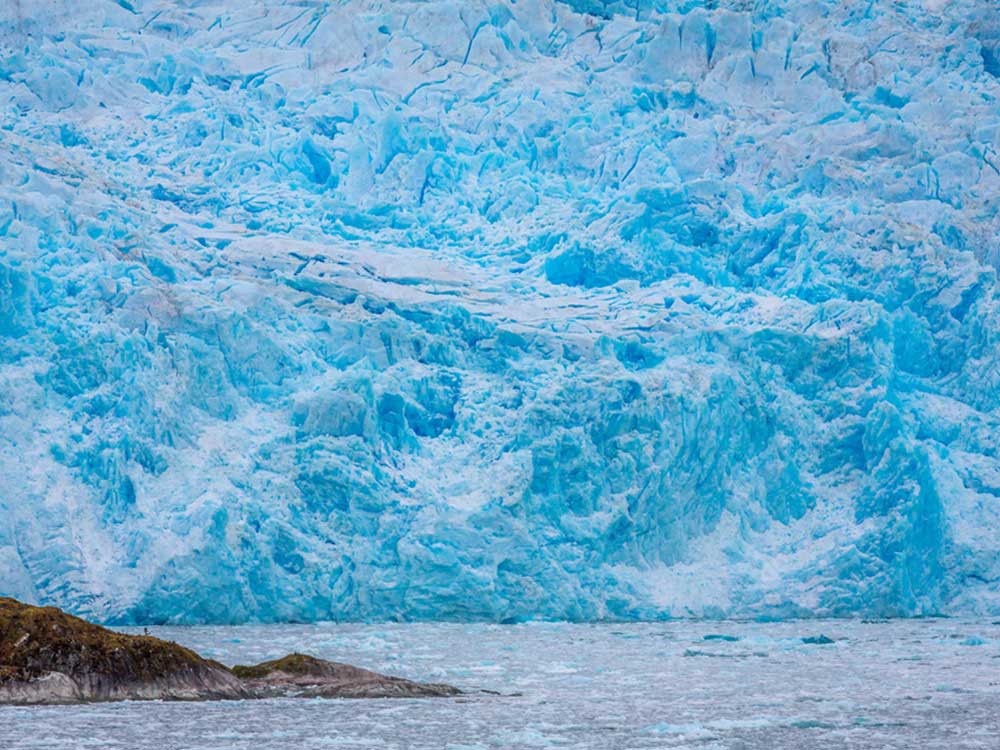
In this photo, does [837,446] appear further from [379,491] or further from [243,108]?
[243,108]

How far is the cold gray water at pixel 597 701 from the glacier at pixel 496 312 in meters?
2.67

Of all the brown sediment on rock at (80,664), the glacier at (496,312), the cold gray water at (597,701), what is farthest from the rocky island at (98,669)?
the glacier at (496,312)

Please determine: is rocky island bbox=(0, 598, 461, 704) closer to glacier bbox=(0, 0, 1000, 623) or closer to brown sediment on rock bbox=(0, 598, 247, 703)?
brown sediment on rock bbox=(0, 598, 247, 703)

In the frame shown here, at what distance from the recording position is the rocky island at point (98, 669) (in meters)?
13.0

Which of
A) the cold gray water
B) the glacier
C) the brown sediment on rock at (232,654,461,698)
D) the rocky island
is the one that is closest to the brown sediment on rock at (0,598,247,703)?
the rocky island

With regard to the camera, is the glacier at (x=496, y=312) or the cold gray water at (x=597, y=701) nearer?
the cold gray water at (x=597, y=701)

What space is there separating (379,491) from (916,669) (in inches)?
484

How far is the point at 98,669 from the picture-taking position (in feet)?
43.8

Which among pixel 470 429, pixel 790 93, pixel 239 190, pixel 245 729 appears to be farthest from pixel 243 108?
pixel 245 729

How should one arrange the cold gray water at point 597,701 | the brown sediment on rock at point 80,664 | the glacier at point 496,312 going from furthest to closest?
the glacier at point 496,312 → the brown sediment on rock at point 80,664 → the cold gray water at point 597,701

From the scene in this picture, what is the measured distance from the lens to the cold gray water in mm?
11352

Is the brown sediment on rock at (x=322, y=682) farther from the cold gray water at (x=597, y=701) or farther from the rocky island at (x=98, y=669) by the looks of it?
the cold gray water at (x=597, y=701)

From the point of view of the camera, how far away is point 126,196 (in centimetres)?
3297

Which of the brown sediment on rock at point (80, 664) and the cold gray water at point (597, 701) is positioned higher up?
the brown sediment on rock at point (80, 664)
